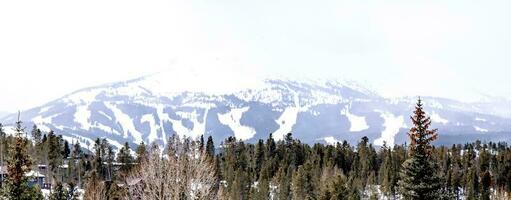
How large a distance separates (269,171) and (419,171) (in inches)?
4999

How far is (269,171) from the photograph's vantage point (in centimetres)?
16225

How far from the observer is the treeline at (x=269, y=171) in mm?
36312

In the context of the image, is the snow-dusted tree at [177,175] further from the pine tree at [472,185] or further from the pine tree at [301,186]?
the pine tree at [472,185]

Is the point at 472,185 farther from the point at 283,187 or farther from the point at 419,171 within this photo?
the point at 419,171

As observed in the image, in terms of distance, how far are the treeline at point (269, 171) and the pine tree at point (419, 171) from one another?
5cm

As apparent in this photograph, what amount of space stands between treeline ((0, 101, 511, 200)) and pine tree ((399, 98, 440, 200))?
0.18 ft

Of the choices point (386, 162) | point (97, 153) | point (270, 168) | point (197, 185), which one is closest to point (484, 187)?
point (386, 162)

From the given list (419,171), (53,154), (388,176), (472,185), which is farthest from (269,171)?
(419,171)

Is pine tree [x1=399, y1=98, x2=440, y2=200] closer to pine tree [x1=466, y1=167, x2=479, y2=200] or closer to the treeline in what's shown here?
the treeline

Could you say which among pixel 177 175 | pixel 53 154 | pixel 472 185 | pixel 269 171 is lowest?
pixel 472 185

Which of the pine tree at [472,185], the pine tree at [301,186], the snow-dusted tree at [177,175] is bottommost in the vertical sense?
the pine tree at [472,185]

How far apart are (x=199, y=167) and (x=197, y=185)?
1.71 metres

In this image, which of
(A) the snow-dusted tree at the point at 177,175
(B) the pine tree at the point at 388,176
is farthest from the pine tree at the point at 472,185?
(A) the snow-dusted tree at the point at 177,175

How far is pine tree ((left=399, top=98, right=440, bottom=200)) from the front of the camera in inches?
1416
